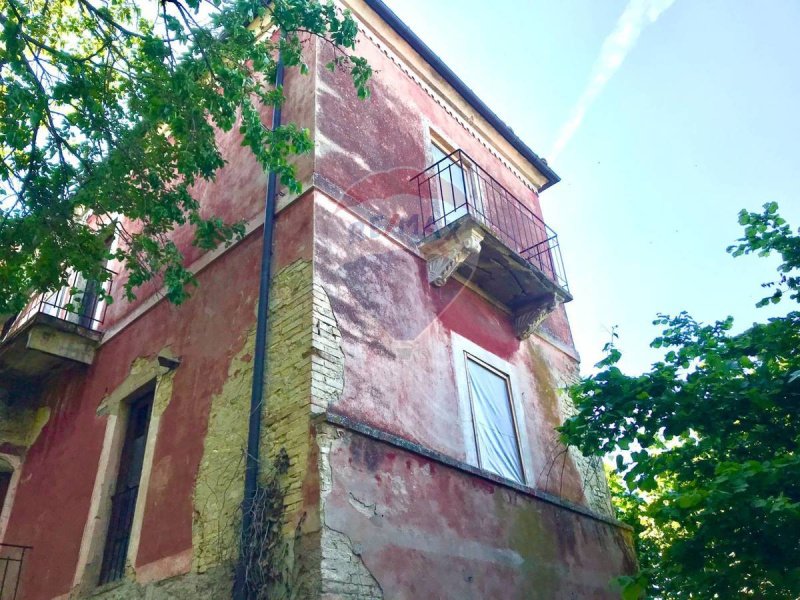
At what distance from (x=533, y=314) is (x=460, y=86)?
14.2 ft

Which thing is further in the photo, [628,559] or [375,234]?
[628,559]

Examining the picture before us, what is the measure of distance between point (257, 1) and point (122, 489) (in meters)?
5.75

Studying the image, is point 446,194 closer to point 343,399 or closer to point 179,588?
point 343,399

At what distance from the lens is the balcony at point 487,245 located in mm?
8203

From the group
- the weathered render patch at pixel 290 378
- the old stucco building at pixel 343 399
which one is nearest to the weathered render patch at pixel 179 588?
the old stucco building at pixel 343 399

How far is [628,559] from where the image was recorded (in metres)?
9.13

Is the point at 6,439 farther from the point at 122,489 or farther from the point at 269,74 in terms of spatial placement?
the point at 269,74

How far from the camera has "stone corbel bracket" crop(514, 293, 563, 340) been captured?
9.50m

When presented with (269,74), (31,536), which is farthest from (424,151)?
(31,536)

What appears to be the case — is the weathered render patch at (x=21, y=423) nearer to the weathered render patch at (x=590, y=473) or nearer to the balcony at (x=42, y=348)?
the balcony at (x=42, y=348)

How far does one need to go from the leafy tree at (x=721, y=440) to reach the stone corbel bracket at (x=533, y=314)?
1.59 metres

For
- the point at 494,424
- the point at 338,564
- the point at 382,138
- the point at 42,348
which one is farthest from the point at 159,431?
the point at 382,138

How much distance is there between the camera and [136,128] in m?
7.84

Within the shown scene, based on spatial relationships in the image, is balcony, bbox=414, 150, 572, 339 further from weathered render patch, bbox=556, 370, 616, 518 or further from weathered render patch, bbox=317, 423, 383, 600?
weathered render patch, bbox=317, 423, 383, 600
